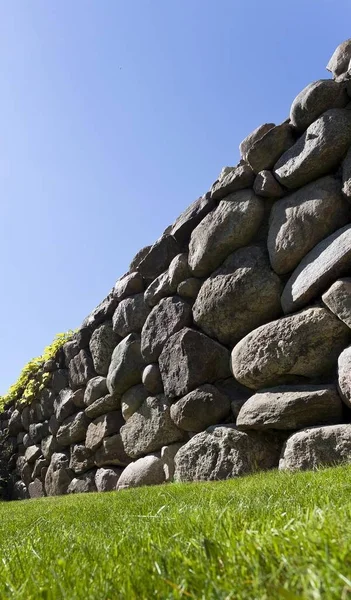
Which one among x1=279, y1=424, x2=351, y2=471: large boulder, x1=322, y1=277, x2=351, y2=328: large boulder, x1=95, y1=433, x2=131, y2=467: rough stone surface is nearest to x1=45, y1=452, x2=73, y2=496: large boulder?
x1=95, y1=433, x2=131, y2=467: rough stone surface

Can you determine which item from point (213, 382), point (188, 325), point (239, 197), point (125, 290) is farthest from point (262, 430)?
point (125, 290)

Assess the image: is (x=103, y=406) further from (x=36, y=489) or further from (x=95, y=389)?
(x=36, y=489)

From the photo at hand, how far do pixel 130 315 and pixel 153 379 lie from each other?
3.52ft

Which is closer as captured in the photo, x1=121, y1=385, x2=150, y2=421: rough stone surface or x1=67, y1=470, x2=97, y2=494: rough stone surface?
x1=121, y1=385, x2=150, y2=421: rough stone surface

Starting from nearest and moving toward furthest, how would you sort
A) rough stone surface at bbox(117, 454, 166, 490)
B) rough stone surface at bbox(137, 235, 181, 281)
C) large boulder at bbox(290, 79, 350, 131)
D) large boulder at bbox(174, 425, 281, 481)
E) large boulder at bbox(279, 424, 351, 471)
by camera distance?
large boulder at bbox(279, 424, 351, 471), large boulder at bbox(174, 425, 281, 481), large boulder at bbox(290, 79, 350, 131), rough stone surface at bbox(117, 454, 166, 490), rough stone surface at bbox(137, 235, 181, 281)

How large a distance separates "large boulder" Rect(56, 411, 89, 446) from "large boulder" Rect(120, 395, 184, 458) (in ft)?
4.10

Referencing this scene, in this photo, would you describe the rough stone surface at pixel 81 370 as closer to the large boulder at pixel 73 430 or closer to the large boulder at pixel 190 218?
the large boulder at pixel 73 430

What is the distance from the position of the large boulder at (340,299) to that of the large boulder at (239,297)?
0.70 metres

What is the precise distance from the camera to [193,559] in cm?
98

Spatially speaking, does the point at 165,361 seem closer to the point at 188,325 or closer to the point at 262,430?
the point at 188,325

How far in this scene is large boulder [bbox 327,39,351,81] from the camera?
4.49 m

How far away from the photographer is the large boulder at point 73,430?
265 inches

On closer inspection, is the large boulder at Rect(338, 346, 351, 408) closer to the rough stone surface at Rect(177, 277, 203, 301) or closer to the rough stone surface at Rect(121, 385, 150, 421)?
the rough stone surface at Rect(177, 277, 203, 301)

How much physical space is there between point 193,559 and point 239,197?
4.16m
